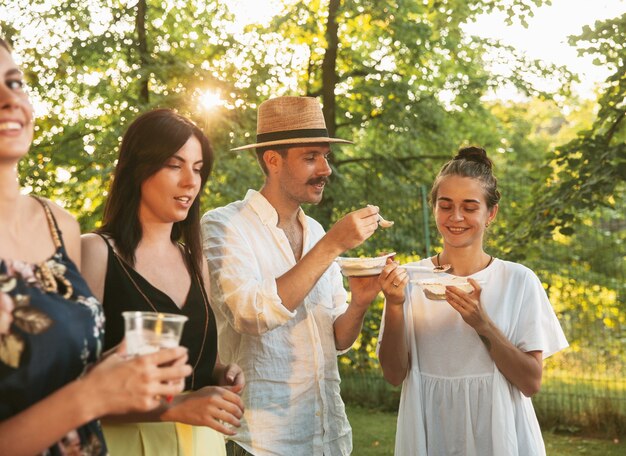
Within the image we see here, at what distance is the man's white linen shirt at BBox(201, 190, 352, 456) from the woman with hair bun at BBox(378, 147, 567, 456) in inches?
11.5

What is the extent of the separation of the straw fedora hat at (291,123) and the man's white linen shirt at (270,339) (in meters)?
0.29

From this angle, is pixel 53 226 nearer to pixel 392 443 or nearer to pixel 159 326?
pixel 159 326

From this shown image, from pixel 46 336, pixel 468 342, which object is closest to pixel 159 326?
pixel 46 336

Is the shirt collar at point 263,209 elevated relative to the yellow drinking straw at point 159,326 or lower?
elevated

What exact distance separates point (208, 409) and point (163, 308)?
1.50ft

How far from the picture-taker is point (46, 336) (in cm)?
186

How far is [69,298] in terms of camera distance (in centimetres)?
199

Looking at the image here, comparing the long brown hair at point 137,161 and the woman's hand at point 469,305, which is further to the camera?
the woman's hand at point 469,305

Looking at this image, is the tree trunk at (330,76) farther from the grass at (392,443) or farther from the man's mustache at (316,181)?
the man's mustache at (316,181)

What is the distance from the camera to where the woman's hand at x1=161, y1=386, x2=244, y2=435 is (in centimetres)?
236

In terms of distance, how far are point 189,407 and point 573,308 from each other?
808cm

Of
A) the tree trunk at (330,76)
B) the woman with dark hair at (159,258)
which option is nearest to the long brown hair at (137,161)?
the woman with dark hair at (159,258)

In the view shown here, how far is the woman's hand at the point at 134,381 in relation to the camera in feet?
5.81

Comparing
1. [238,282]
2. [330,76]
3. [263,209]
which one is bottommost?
[238,282]
